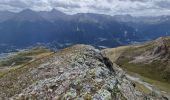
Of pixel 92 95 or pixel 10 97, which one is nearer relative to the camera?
pixel 92 95

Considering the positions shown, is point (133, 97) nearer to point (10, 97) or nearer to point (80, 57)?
point (80, 57)

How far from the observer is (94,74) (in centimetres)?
2981

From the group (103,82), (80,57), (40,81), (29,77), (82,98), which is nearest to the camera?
(82,98)

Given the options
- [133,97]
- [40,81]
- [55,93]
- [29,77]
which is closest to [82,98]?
[55,93]

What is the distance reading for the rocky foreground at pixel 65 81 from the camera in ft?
88.3

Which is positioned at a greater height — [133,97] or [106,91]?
[106,91]

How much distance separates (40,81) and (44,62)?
502cm

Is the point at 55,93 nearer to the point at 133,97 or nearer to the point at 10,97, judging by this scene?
the point at 10,97

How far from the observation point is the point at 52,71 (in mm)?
31578

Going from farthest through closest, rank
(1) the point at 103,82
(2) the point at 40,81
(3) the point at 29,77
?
(3) the point at 29,77 < (2) the point at 40,81 < (1) the point at 103,82

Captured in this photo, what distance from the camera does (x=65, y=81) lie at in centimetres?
2875

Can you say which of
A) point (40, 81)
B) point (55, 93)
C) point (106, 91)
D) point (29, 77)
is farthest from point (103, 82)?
point (29, 77)

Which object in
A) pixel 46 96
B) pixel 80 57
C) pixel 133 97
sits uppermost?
pixel 80 57

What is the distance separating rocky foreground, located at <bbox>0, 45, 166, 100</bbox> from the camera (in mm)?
26906
